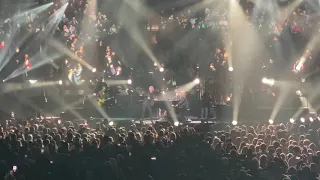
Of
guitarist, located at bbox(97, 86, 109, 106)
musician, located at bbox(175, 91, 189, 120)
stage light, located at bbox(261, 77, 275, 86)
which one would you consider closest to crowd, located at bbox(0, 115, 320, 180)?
musician, located at bbox(175, 91, 189, 120)

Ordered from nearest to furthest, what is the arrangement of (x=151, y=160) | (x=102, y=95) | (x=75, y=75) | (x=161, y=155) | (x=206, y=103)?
(x=151, y=160)
(x=161, y=155)
(x=206, y=103)
(x=102, y=95)
(x=75, y=75)

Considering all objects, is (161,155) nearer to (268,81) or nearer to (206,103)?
(206,103)

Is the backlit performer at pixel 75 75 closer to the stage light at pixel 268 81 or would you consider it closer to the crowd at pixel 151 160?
the stage light at pixel 268 81

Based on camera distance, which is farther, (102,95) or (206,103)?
(102,95)

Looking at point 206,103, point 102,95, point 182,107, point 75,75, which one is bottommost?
point 182,107

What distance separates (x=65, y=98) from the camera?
2159 centimetres

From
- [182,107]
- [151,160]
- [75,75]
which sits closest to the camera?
[151,160]

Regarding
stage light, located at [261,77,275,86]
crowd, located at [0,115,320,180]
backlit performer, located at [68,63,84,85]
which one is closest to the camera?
crowd, located at [0,115,320,180]

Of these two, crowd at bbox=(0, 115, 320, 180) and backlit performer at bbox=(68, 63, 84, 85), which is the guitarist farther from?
crowd at bbox=(0, 115, 320, 180)

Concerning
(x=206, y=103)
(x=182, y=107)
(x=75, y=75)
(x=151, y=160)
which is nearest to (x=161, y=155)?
(x=151, y=160)

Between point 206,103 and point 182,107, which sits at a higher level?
point 206,103

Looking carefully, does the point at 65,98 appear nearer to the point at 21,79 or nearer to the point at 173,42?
the point at 21,79

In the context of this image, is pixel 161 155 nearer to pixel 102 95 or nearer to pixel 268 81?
pixel 102 95

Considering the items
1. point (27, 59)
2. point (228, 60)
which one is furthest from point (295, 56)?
point (27, 59)
